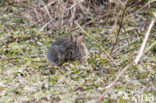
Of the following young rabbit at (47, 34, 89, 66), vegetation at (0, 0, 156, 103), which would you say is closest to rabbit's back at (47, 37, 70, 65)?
young rabbit at (47, 34, 89, 66)

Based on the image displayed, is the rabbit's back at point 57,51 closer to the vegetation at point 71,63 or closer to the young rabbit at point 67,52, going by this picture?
the young rabbit at point 67,52

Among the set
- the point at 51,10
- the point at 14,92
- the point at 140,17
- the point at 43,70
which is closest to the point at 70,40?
the point at 43,70

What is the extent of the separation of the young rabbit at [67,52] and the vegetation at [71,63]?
0.09 meters

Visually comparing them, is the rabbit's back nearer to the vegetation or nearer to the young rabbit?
the young rabbit

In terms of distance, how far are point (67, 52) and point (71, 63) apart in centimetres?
17

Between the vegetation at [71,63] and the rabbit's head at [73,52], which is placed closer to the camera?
the vegetation at [71,63]

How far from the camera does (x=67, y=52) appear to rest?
416cm

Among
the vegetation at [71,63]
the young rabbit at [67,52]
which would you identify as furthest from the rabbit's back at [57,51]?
the vegetation at [71,63]

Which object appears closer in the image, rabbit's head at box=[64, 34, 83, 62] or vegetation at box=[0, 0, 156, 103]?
vegetation at box=[0, 0, 156, 103]

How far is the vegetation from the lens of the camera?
330cm

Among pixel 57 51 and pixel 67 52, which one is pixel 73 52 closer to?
pixel 67 52

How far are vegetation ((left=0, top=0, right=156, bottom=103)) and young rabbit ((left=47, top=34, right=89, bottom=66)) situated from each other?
0.09 meters

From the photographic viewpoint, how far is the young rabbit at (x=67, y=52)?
419 cm

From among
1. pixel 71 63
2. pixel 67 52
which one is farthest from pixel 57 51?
pixel 71 63
